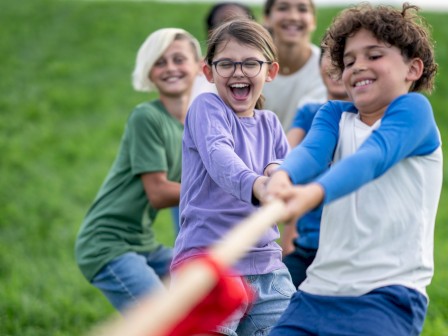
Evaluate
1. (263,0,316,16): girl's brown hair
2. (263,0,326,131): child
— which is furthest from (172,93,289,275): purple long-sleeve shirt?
(263,0,316,16): girl's brown hair

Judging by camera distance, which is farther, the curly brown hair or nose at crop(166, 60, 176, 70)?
nose at crop(166, 60, 176, 70)

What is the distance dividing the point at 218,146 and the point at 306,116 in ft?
6.44

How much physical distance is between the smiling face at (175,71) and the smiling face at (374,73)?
6.83ft

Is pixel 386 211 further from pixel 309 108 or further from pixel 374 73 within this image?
pixel 309 108

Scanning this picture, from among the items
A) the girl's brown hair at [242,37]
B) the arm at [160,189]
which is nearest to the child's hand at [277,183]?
the girl's brown hair at [242,37]

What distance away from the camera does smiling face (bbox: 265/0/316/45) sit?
20.6ft

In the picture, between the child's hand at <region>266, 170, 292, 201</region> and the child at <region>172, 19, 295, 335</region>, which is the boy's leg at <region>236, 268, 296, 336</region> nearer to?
the child at <region>172, 19, 295, 335</region>

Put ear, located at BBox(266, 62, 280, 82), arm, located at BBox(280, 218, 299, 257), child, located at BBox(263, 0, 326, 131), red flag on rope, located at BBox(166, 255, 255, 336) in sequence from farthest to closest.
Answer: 1. child, located at BBox(263, 0, 326, 131)
2. arm, located at BBox(280, 218, 299, 257)
3. ear, located at BBox(266, 62, 280, 82)
4. red flag on rope, located at BBox(166, 255, 255, 336)

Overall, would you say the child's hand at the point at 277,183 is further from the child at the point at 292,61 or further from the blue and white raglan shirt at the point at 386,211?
the child at the point at 292,61

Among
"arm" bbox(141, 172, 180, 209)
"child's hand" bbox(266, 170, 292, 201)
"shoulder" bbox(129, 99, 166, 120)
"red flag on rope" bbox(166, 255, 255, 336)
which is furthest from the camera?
"shoulder" bbox(129, 99, 166, 120)

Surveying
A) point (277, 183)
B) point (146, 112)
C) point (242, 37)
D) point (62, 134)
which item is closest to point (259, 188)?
point (277, 183)

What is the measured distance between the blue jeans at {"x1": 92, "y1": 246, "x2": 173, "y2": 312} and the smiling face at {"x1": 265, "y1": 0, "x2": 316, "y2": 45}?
2.16m

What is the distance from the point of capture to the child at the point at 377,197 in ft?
9.88

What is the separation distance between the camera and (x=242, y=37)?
12.2ft
